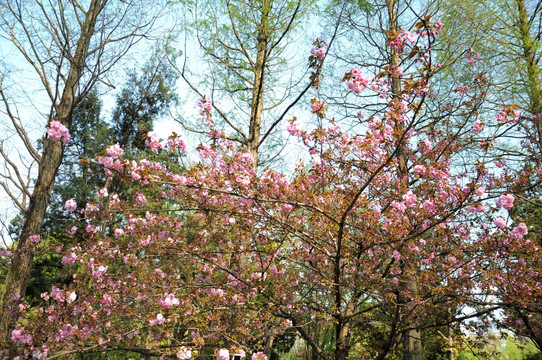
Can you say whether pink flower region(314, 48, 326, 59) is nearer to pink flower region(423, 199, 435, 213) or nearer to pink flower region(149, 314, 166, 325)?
pink flower region(423, 199, 435, 213)

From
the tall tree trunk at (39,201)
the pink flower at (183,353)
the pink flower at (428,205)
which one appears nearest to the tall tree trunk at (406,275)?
the pink flower at (428,205)

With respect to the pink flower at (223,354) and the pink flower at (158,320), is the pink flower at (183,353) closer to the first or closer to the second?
the pink flower at (158,320)

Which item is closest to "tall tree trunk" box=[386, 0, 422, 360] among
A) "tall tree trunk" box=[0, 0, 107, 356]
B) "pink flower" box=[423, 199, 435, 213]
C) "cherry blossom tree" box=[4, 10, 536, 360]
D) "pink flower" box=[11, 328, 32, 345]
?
"cherry blossom tree" box=[4, 10, 536, 360]

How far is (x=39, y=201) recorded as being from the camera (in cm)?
664

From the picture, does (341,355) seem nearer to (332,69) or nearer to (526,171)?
(526,171)

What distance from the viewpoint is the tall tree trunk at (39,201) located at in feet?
20.1

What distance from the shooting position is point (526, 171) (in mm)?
5918

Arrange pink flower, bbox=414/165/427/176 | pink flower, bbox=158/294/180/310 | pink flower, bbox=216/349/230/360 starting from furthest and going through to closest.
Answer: pink flower, bbox=414/165/427/176, pink flower, bbox=158/294/180/310, pink flower, bbox=216/349/230/360

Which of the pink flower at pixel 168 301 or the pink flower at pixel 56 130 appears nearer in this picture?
the pink flower at pixel 56 130

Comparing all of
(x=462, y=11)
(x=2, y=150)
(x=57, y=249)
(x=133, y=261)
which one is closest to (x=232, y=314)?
(x=133, y=261)

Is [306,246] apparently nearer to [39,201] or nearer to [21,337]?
[21,337]

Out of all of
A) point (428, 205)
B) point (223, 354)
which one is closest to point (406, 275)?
point (428, 205)

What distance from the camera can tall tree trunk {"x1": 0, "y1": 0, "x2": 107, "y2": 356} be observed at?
20.1 feet

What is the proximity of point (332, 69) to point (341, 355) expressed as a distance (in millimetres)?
5887
